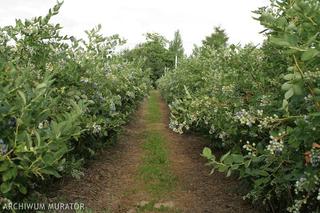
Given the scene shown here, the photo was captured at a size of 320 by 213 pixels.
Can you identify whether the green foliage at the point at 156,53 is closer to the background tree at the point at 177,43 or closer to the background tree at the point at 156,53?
the background tree at the point at 156,53

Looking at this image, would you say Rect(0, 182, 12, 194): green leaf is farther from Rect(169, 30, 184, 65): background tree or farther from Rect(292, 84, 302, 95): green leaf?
Rect(169, 30, 184, 65): background tree

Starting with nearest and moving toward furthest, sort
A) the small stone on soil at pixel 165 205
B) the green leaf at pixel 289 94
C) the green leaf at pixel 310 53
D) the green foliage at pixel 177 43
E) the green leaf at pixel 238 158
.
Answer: the green leaf at pixel 310 53
the green leaf at pixel 289 94
the green leaf at pixel 238 158
the small stone on soil at pixel 165 205
the green foliage at pixel 177 43

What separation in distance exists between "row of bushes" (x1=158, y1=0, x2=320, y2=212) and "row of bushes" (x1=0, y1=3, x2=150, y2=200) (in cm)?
102

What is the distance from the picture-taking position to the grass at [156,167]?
5805mm

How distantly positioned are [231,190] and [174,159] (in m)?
2.23

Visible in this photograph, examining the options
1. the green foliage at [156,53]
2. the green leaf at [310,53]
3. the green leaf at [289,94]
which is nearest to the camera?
the green leaf at [310,53]

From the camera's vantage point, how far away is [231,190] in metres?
5.72

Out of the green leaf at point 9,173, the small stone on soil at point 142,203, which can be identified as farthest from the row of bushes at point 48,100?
the small stone on soil at point 142,203

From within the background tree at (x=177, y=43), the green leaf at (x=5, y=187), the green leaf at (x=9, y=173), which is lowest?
the green leaf at (x=5, y=187)

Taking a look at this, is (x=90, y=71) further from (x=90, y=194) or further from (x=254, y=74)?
(x=254, y=74)

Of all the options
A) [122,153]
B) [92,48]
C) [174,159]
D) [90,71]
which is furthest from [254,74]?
[122,153]

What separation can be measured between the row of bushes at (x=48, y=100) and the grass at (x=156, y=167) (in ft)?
2.92

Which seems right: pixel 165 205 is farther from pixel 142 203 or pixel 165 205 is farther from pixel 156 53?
pixel 156 53

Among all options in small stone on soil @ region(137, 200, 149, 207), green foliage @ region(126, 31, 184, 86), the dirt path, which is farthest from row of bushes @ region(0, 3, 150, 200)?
green foliage @ region(126, 31, 184, 86)
